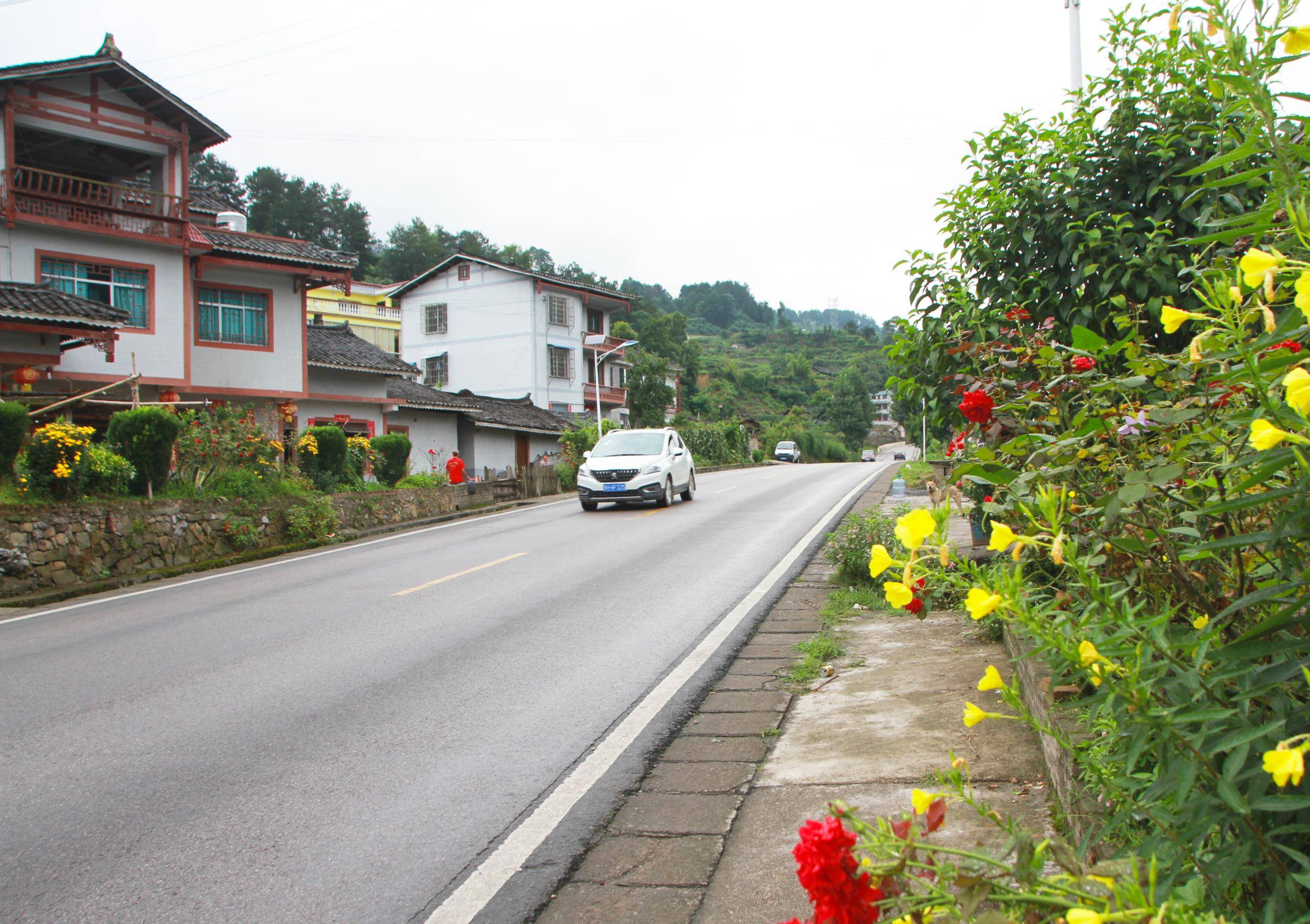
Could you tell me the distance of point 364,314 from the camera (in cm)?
6022

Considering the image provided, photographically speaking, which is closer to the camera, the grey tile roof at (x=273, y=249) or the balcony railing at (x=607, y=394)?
the grey tile roof at (x=273, y=249)

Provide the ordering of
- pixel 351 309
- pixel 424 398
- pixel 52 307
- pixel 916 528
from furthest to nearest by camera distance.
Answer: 1. pixel 351 309
2. pixel 424 398
3. pixel 52 307
4. pixel 916 528

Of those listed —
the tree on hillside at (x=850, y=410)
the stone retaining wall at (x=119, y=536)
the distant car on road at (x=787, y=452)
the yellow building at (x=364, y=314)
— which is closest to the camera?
the stone retaining wall at (x=119, y=536)

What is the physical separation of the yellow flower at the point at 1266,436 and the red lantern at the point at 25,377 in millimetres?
20220

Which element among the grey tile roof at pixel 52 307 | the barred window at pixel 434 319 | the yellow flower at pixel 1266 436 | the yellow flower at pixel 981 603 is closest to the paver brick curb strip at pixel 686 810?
the yellow flower at pixel 981 603

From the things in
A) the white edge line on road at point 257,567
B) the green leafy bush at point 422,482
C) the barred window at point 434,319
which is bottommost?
the white edge line on road at point 257,567

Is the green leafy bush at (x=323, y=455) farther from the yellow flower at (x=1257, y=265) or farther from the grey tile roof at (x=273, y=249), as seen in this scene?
the yellow flower at (x=1257, y=265)

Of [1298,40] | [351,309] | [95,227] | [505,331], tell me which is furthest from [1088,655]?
[351,309]

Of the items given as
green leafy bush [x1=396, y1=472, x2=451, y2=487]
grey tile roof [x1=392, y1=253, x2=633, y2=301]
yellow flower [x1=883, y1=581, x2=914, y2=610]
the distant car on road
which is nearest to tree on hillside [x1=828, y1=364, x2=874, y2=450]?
the distant car on road

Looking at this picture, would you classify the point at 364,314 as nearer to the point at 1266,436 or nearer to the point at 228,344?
the point at 228,344

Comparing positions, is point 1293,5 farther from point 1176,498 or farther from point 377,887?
point 377,887

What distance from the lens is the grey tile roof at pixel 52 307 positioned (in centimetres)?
1727

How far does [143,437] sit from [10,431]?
6.85ft

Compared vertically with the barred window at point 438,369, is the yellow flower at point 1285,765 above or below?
below
